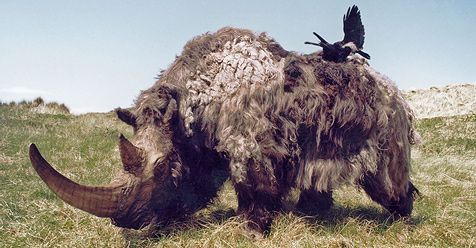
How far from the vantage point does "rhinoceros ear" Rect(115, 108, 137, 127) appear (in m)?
4.60

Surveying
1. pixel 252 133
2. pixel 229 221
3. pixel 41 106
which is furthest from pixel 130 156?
pixel 41 106

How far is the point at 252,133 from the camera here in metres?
4.62

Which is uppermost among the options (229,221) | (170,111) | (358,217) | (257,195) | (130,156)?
(170,111)

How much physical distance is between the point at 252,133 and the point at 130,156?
117cm

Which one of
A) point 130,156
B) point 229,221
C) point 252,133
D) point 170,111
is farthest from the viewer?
point 229,221

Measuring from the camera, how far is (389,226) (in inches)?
207

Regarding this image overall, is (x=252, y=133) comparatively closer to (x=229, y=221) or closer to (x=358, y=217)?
(x=229, y=221)

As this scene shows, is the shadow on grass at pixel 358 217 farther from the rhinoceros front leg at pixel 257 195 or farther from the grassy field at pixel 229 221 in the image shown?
the rhinoceros front leg at pixel 257 195

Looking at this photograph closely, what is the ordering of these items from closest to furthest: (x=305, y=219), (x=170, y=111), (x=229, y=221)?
(x=170, y=111), (x=229, y=221), (x=305, y=219)

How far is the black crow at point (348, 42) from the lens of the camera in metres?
5.52

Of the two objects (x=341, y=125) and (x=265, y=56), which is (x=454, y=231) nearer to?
(x=341, y=125)

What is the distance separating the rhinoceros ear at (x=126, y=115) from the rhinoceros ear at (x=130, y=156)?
1.44ft

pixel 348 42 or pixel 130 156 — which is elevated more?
pixel 348 42

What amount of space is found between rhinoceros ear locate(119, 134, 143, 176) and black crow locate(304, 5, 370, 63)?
2.52 meters
